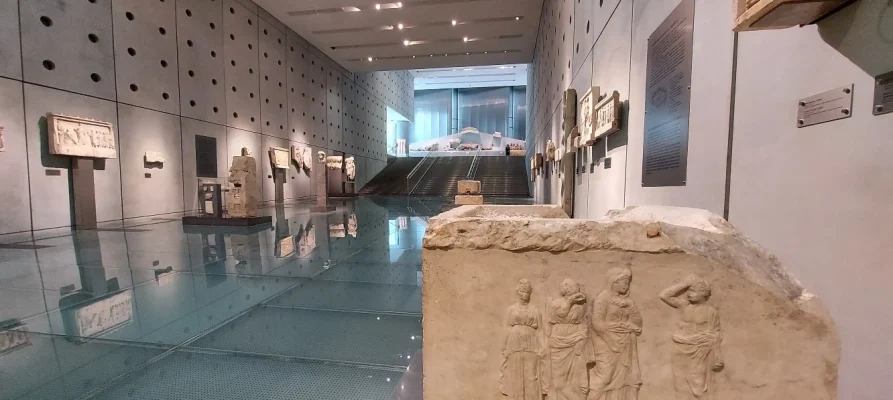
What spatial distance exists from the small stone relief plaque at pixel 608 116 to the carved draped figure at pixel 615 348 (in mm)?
2934

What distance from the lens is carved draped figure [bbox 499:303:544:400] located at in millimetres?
1658

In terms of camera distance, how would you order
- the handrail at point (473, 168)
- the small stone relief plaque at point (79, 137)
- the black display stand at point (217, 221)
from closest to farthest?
the small stone relief plaque at point (79, 137), the black display stand at point (217, 221), the handrail at point (473, 168)

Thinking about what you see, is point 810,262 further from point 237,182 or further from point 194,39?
point 194,39

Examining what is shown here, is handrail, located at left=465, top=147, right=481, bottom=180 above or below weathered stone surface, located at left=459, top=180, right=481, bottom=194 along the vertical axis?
above

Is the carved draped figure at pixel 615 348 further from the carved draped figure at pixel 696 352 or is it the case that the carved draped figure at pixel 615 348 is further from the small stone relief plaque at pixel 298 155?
the small stone relief plaque at pixel 298 155

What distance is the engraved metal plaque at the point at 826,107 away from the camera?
148cm

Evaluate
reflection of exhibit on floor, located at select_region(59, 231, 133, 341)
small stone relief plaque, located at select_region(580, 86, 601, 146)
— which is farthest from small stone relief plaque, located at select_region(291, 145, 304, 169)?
small stone relief plaque, located at select_region(580, 86, 601, 146)

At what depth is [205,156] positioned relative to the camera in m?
10.9

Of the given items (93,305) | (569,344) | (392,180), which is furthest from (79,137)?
(392,180)

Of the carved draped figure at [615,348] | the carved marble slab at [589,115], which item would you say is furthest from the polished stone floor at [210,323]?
the carved marble slab at [589,115]

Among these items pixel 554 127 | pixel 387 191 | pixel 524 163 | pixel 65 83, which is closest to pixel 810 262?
pixel 554 127

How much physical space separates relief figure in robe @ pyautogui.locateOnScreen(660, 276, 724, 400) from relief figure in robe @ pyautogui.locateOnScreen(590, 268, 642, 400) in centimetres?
15

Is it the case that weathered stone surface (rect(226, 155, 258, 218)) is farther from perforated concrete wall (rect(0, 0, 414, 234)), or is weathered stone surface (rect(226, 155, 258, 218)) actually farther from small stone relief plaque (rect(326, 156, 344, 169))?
small stone relief plaque (rect(326, 156, 344, 169))

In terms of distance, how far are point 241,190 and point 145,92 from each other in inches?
136
